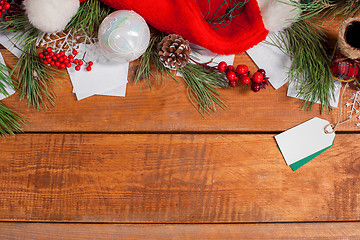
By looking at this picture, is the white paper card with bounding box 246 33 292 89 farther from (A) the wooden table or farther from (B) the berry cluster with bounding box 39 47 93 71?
(B) the berry cluster with bounding box 39 47 93 71

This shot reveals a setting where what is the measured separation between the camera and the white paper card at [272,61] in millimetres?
640

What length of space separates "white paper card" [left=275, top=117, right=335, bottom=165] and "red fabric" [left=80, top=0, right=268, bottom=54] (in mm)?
211

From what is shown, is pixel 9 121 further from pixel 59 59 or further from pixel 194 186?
pixel 194 186

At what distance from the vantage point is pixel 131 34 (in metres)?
0.56

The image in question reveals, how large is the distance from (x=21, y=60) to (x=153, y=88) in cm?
29

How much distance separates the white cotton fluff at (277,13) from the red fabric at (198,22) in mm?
12

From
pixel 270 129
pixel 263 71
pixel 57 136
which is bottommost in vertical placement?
pixel 57 136

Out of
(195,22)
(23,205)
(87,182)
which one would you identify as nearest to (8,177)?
(23,205)

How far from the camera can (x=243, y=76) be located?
619 millimetres

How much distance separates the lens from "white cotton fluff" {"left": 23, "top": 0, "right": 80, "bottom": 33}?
548 mm

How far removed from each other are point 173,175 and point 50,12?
1.34 ft

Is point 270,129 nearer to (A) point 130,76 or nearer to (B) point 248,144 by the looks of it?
(B) point 248,144

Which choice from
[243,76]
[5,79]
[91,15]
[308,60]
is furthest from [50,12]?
[308,60]

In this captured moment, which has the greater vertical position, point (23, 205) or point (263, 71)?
point (263, 71)
